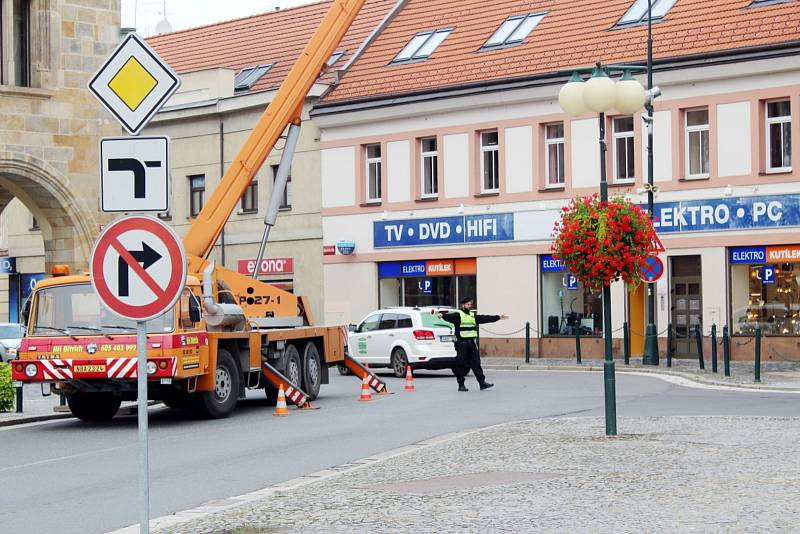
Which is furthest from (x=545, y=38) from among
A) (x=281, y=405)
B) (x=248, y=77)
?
(x=281, y=405)

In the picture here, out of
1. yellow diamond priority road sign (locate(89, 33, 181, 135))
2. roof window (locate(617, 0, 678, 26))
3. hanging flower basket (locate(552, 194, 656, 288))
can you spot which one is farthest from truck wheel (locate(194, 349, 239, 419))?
roof window (locate(617, 0, 678, 26))

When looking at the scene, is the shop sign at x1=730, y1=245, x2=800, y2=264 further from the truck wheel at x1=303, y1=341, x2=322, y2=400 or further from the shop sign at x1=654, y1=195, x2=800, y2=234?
the truck wheel at x1=303, y1=341, x2=322, y2=400

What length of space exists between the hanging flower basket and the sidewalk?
30.5ft

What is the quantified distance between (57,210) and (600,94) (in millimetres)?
12661

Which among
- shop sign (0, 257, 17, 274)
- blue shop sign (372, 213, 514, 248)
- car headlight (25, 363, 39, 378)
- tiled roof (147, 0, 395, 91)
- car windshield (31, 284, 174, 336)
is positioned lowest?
car headlight (25, 363, 39, 378)

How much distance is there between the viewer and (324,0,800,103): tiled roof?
120 feet

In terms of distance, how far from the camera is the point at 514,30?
139 feet

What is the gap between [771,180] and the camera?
116 feet

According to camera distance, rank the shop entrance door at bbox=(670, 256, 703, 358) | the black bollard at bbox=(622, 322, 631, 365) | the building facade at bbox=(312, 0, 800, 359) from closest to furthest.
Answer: the black bollard at bbox=(622, 322, 631, 365), the building facade at bbox=(312, 0, 800, 359), the shop entrance door at bbox=(670, 256, 703, 358)

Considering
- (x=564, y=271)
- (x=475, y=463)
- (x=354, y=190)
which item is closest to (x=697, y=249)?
(x=564, y=271)

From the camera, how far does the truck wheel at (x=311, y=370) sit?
25.0 metres

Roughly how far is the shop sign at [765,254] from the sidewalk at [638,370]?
250 cm

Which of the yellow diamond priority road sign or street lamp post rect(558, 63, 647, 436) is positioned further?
street lamp post rect(558, 63, 647, 436)

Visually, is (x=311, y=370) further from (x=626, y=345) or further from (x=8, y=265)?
(x=8, y=265)
